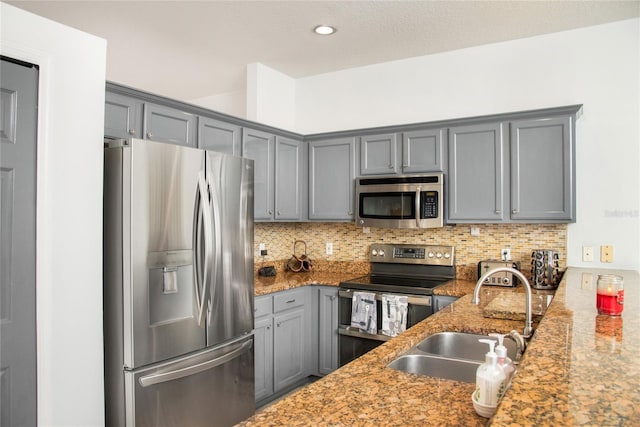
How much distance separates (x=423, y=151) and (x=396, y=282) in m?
1.07

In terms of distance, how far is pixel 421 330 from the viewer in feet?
6.38

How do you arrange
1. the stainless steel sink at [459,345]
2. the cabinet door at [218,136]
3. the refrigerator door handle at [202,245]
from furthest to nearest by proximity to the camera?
the cabinet door at [218,136] → the refrigerator door handle at [202,245] → the stainless steel sink at [459,345]

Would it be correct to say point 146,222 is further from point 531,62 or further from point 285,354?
point 531,62

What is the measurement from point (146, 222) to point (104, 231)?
0.75ft

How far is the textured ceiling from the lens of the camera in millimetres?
2908

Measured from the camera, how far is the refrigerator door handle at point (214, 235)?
253 cm

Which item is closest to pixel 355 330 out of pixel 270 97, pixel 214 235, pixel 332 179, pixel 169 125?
pixel 332 179

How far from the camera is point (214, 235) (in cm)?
255

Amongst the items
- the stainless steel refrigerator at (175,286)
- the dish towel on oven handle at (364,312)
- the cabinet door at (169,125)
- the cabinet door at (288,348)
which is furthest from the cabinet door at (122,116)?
the dish towel on oven handle at (364,312)

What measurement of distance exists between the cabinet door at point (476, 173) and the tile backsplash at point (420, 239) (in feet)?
0.94

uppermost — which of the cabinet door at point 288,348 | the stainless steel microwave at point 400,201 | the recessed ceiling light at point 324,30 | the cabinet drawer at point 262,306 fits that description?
the recessed ceiling light at point 324,30

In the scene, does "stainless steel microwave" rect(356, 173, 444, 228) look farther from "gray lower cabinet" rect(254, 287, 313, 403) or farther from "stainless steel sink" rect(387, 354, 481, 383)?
"stainless steel sink" rect(387, 354, 481, 383)

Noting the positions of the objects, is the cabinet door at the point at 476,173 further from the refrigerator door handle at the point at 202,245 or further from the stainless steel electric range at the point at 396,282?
the refrigerator door handle at the point at 202,245

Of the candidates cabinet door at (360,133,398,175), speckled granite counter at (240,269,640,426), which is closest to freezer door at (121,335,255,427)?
speckled granite counter at (240,269,640,426)
